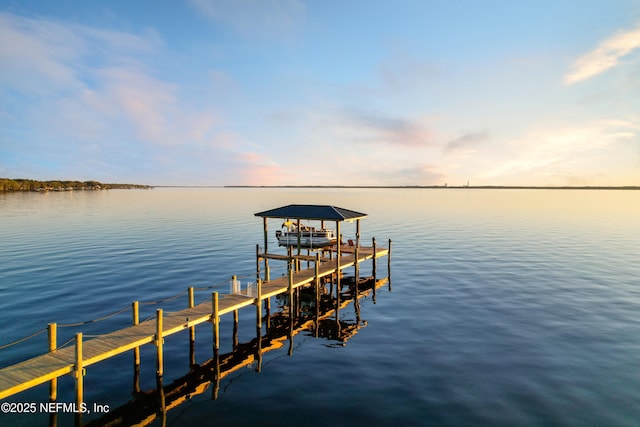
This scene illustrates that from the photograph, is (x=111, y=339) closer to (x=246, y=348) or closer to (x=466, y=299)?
(x=246, y=348)

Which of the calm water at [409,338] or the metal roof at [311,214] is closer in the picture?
the calm water at [409,338]

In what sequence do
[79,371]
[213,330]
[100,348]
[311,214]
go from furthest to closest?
[311,214]
[213,330]
[100,348]
[79,371]

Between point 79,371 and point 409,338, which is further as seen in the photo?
point 409,338

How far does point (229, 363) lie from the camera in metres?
17.6

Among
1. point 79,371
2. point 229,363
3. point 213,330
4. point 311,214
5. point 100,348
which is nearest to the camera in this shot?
point 79,371

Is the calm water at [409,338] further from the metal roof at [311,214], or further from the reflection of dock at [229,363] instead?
the metal roof at [311,214]

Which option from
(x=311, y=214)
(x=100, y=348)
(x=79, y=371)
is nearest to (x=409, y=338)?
(x=311, y=214)

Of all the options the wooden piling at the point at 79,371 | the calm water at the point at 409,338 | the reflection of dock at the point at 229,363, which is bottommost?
the reflection of dock at the point at 229,363

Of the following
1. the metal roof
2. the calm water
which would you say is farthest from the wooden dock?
the metal roof

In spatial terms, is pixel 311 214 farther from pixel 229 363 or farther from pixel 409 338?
pixel 229 363

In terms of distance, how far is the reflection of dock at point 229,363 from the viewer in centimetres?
1358

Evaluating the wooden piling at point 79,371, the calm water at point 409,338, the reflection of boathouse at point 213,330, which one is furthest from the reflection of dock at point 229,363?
the wooden piling at point 79,371

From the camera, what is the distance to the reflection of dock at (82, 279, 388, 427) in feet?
44.5

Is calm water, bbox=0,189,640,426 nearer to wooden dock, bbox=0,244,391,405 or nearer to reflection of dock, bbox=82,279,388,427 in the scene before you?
reflection of dock, bbox=82,279,388,427
